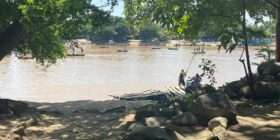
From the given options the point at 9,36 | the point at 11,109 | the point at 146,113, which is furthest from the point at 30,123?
the point at 146,113

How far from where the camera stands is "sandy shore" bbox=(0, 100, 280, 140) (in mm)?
10055

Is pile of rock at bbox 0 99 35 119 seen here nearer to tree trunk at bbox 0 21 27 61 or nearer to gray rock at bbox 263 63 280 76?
tree trunk at bbox 0 21 27 61

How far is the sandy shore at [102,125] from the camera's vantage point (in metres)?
10.1

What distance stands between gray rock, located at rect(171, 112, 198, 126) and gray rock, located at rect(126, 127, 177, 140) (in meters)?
1.57

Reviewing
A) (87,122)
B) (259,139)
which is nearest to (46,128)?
(87,122)

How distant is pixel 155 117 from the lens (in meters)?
11.8

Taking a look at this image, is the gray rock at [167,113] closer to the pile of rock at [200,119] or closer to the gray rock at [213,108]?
the pile of rock at [200,119]

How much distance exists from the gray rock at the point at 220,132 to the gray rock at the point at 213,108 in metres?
0.75

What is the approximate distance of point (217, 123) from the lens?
10.1 meters

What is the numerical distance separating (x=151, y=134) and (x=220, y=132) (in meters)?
1.64

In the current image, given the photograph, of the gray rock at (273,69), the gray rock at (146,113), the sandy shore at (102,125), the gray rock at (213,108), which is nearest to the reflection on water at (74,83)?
the sandy shore at (102,125)

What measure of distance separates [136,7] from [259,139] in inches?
703

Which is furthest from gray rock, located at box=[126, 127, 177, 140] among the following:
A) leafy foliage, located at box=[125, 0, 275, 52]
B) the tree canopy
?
the tree canopy

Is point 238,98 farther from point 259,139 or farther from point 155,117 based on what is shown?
point 259,139
